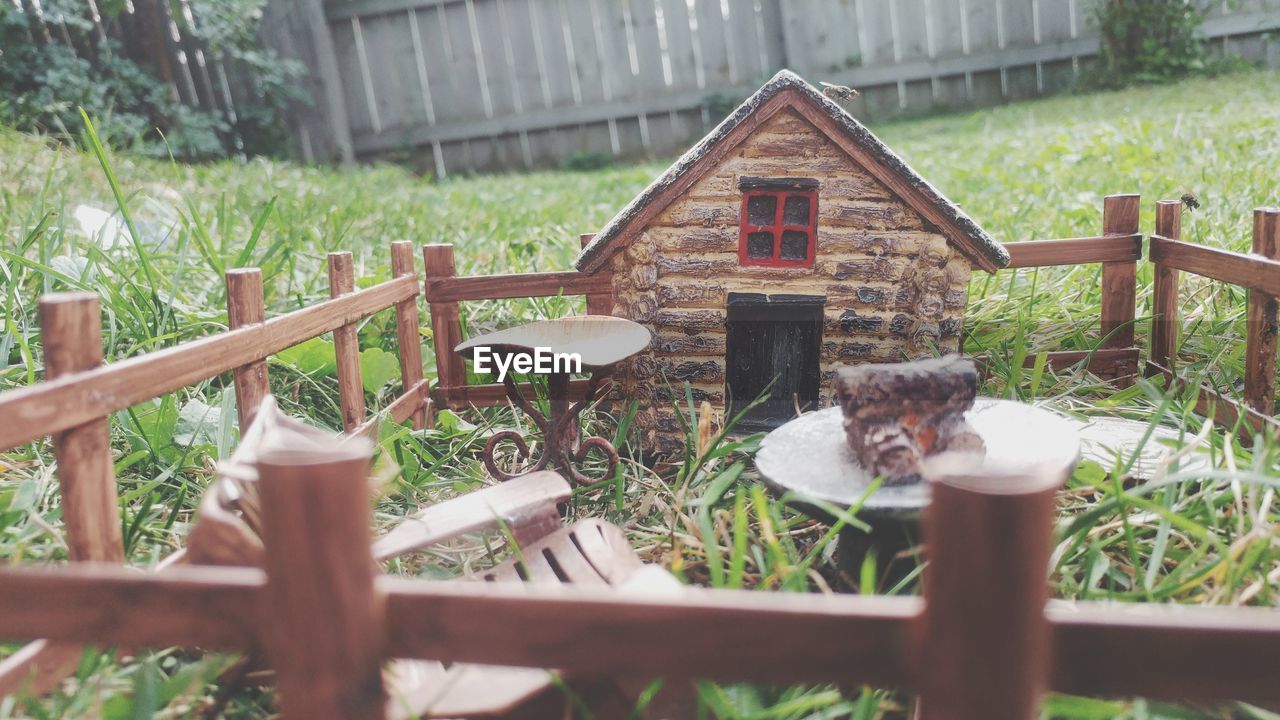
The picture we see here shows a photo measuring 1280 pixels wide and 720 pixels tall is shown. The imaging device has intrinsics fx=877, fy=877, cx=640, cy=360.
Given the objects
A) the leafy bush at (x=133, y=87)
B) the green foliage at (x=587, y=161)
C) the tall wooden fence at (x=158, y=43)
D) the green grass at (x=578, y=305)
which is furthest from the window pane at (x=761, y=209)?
the green foliage at (x=587, y=161)

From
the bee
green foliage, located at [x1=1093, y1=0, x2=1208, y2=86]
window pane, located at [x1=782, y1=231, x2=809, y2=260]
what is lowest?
window pane, located at [x1=782, y1=231, x2=809, y2=260]

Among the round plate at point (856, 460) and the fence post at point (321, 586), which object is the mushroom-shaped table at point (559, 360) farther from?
the fence post at point (321, 586)

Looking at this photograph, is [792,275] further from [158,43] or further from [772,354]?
[158,43]

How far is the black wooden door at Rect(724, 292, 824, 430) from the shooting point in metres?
2.72

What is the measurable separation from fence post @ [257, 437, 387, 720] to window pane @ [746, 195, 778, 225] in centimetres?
189

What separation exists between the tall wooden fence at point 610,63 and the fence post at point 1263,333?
6.46 m

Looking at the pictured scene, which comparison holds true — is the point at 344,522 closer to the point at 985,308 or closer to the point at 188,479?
the point at 188,479

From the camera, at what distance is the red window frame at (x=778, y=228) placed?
8.77 feet

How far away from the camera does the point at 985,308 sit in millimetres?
3520

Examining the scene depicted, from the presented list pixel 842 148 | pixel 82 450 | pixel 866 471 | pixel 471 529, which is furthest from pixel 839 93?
pixel 82 450

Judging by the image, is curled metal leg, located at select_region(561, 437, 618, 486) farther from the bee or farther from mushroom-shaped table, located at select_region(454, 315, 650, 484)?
the bee

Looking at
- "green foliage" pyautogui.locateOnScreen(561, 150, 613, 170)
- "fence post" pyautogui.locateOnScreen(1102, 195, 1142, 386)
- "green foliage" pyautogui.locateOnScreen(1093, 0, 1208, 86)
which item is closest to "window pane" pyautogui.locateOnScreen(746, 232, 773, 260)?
"fence post" pyautogui.locateOnScreen(1102, 195, 1142, 386)

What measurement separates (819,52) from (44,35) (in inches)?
263

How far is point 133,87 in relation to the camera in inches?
281
